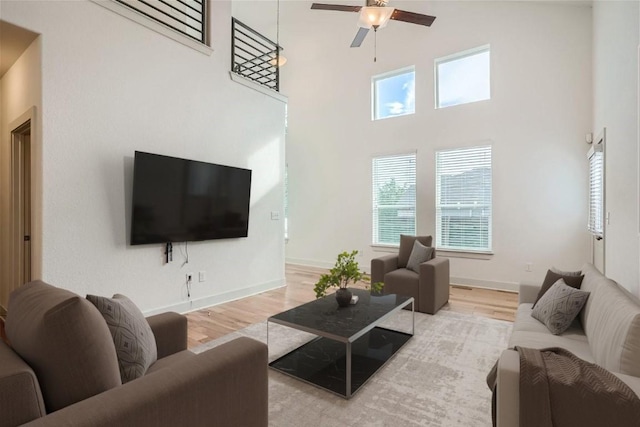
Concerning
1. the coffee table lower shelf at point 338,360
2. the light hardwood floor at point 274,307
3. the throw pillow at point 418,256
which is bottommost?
the light hardwood floor at point 274,307

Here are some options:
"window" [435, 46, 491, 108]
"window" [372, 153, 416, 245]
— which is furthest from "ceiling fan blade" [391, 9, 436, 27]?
"window" [372, 153, 416, 245]

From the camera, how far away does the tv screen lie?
3.44 meters

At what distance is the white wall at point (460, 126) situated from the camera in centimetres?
464

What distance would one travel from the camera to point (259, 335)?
3275mm

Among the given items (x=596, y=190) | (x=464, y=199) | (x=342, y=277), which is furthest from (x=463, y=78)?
(x=342, y=277)

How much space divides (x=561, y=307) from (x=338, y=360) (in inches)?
65.7

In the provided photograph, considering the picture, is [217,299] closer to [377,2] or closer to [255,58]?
[255,58]

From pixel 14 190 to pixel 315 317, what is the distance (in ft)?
11.7

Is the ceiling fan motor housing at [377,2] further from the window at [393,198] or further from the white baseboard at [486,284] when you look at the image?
the white baseboard at [486,284]

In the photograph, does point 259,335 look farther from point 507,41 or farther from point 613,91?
point 507,41

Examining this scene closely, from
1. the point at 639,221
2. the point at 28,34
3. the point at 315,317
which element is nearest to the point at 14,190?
the point at 28,34

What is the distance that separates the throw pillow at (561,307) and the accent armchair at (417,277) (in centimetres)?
150

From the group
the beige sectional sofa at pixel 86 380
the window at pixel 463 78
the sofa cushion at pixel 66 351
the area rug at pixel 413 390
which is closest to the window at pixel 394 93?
the window at pixel 463 78

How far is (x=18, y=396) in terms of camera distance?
90 centimetres
